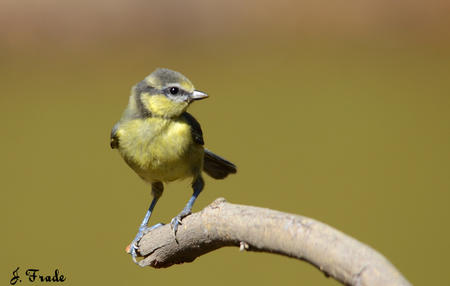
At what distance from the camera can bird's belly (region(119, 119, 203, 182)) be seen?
3.19 meters

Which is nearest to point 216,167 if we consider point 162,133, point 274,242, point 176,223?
point 162,133

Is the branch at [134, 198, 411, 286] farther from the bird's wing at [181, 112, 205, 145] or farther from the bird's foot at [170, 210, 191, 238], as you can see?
the bird's wing at [181, 112, 205, 145]

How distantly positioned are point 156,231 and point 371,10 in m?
6.12

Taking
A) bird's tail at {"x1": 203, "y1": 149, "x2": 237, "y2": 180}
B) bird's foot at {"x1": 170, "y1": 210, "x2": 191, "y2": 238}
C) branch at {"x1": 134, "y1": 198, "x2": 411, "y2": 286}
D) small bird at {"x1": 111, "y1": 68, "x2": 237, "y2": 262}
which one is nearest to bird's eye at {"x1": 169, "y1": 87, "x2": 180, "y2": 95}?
small bird at {"x1": 111, "y1": 68, "x2": 237, "y2": 262}

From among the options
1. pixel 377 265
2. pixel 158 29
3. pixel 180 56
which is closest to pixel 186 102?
pixel 377 265

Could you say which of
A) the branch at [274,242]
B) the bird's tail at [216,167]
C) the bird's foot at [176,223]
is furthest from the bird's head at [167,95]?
the branch at [274,242]

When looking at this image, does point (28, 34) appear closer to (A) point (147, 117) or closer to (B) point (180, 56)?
(B) point (180, 56)

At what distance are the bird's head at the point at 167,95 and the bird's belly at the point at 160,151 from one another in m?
0.08

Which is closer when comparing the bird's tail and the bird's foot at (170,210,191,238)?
the bird's foot at (170,210,191,238)

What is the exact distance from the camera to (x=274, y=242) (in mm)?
1967

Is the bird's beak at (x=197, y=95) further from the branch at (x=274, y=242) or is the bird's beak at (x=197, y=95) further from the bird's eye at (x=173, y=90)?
the branch at (x=274, y=242)

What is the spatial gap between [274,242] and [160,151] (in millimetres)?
1313

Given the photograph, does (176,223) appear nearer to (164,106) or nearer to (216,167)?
(164,106)

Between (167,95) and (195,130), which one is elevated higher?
(167,95)
